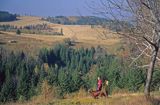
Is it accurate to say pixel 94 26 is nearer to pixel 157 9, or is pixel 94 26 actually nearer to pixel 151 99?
pixel 157 9

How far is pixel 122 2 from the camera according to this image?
1648 cm

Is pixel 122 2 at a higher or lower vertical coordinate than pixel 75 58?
higher

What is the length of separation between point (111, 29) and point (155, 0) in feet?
6.87

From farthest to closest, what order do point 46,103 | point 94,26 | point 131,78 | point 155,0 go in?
point 131,78 → point 46,103 → point 94,26 → point 155,0

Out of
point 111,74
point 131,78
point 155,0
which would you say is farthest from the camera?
point 111,74

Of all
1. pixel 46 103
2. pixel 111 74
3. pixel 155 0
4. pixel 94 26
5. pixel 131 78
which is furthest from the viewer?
pixel 111 74

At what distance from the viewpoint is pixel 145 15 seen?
16.9m

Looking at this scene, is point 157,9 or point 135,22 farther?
point 135,22

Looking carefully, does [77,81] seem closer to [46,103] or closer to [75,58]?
[46,103]

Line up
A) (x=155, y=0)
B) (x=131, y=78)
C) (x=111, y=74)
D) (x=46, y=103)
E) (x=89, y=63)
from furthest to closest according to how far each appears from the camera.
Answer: (x=89, y=63) → (x=111, y=74) → (x=131, y=78) → (x=46, y=103) → (x=155, y=0)

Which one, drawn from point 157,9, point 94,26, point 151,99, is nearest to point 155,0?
point 157,9

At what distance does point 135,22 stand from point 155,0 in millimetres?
1574

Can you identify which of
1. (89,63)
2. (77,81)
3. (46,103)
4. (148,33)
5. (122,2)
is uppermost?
(122,2)

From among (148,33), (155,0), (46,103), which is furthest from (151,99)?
(46,103)
